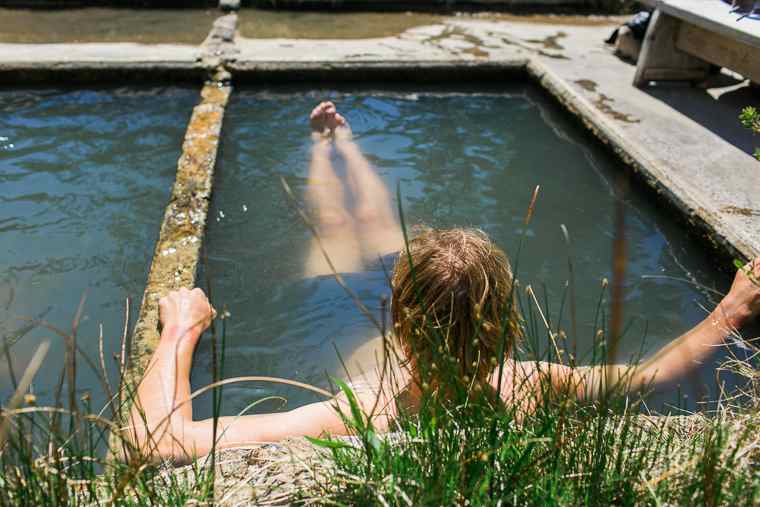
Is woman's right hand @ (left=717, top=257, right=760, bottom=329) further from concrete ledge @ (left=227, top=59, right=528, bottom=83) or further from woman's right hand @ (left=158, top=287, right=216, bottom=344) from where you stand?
concrete ledge @ (left=227, top=59, right=528, bottom=83)

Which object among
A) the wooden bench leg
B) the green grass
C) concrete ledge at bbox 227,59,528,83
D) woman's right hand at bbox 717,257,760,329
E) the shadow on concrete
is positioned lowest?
woman's right hand at bbox 717,257,760,329

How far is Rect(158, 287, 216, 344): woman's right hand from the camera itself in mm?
2484

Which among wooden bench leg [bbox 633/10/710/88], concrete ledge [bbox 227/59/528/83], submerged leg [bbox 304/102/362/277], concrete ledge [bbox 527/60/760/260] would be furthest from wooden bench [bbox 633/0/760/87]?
submerged leg [bbox 304/102/362/277]

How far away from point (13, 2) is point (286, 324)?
252 inches

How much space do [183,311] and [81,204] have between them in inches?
64.7

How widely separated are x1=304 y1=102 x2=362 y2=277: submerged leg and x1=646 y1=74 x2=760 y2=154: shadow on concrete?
258 cm

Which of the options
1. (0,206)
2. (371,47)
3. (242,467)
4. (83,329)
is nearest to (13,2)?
(371,47)

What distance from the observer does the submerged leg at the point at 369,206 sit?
3.42 meters

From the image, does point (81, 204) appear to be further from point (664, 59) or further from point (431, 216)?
point (664, 59)

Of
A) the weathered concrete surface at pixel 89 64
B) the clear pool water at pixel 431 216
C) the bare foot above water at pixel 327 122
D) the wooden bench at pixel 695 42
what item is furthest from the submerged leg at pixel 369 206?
the wooden bench at pixel 695 42

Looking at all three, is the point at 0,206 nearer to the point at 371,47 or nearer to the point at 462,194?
the point at 462,194

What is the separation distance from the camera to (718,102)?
16.4 feet

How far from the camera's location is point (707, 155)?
4.04 meters

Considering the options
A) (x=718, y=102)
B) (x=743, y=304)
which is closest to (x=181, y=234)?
(x=743, y=304)
